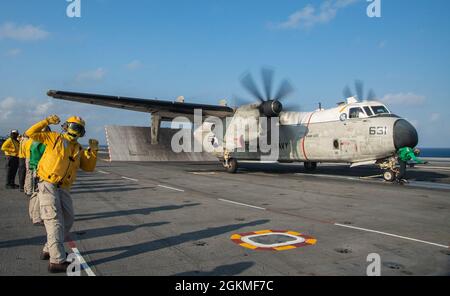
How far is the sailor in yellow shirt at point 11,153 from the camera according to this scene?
13383mm

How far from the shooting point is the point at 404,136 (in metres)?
15.1

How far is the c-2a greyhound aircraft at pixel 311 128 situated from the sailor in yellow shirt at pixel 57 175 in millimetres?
13995

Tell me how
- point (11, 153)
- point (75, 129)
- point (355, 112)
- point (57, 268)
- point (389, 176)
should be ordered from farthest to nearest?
point (355, 112) < point (389, 176) < point (11, 153) < point (75, 129) < point (57, 268)

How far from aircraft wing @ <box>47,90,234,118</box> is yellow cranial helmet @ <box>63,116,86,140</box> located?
14.6 metres

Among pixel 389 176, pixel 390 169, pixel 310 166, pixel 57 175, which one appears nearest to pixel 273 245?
pixel 57 175

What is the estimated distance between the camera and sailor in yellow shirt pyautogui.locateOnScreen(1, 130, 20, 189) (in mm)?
13383

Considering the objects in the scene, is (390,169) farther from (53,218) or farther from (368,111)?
(53,218)

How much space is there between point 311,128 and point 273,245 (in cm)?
1412

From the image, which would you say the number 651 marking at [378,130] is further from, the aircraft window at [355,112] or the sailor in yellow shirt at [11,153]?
the sailor in yellow shirt at [11,153]
